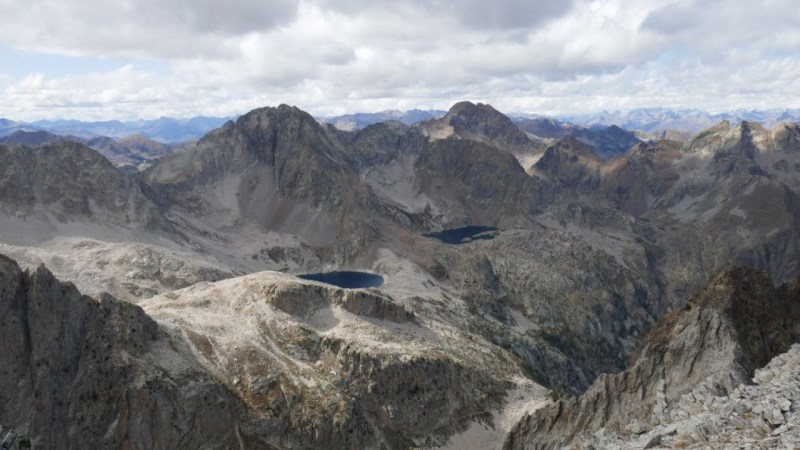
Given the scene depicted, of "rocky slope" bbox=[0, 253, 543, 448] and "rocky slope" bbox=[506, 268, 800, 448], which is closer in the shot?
"rocky slope" bbox=[506, 268, 800, 448]

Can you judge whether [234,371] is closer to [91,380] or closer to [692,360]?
[91,380]

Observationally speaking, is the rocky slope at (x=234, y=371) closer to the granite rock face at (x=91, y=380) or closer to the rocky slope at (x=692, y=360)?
the granite rock face at (x=91, y=380)

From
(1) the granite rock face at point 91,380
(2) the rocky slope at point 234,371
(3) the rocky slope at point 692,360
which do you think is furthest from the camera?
(2) the rocky slope at point 234,371

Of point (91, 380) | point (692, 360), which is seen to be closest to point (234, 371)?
point (91, 380)

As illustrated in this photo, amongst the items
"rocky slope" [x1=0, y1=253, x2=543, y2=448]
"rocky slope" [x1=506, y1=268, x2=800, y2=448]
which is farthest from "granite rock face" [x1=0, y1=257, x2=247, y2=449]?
"rocky slope" [x1=506, y1=268, x2=800, y2=448]

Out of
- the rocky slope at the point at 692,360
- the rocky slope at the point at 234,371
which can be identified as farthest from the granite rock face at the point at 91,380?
the rocky slope at the point at 692,360

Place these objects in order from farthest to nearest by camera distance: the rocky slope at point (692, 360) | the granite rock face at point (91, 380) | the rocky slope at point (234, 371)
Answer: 1. the rocky slope at point (234, 371)
2. the granite rock face at point (91, 380)
3. the rocky slope at point (692, 360)

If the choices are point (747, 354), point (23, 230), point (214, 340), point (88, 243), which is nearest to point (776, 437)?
point (747, 354)

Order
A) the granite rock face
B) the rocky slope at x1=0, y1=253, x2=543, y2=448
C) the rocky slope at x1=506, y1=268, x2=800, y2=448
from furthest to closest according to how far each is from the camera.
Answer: the rocky slope at x1=0, y1=253, x2=543, y2=448 < the granite rock face < the rocky slope at x1=506, y1=268, x2=800, y2=448

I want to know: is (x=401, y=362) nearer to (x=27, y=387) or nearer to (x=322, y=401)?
(x=322, y=401)

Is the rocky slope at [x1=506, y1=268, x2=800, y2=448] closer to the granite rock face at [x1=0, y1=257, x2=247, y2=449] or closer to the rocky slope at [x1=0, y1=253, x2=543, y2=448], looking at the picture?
the rocky slope at [x1=0, y1=253, x2=543, y2=448]
